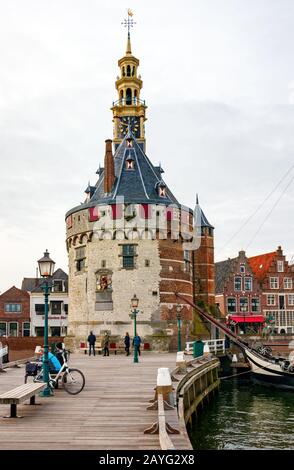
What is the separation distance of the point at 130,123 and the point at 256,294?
23.8 m

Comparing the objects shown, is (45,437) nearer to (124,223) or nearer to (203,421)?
(203,421)

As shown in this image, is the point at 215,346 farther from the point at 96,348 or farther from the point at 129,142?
the point at 129,142

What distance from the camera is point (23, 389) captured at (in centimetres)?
1213

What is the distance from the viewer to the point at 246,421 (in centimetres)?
2070

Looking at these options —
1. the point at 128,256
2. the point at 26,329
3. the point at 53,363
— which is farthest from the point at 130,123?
the point at 53,363

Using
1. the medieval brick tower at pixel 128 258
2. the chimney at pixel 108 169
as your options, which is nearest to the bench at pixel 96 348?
the medieval brick tower at pixel 128 258

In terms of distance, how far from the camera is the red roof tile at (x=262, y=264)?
6178 cm

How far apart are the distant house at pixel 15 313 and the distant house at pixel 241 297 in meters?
21.3

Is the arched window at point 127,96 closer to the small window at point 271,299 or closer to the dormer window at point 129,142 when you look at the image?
the dormer window at point 129,142

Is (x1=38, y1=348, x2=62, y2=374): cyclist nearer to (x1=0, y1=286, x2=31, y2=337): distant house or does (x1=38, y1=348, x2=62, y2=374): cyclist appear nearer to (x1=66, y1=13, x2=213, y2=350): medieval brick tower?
(x1=66, y1=13, x2=213, y2=350): medieval brick tower

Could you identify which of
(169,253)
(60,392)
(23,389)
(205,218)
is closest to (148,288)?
(169,253)

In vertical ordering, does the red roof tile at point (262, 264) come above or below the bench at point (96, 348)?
above
